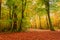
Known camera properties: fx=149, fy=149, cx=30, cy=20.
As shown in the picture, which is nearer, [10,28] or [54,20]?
[10,28]

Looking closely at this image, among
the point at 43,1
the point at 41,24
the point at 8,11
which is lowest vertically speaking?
the point at 41,24

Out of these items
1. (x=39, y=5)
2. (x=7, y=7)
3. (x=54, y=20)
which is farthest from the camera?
(x=54, y=20)

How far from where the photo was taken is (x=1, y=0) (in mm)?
19609

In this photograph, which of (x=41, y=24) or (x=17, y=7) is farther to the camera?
(x=41, y=24)

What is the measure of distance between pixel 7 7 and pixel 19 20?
2505 mm

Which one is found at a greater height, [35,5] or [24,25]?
[35,5]

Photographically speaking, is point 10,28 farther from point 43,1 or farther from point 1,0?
point 43,1

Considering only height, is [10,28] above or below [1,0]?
below

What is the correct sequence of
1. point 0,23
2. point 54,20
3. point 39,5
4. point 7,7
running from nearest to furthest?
point 0,23
point 7,7
point 39,5
point 54,20

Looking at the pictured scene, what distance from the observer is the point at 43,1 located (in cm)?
2005

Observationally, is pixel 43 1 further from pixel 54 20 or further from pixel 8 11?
pixel 54 20

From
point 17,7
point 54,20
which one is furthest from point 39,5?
point 54,20

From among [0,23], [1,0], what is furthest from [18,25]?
[1,0]

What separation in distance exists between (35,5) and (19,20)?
486 cm
